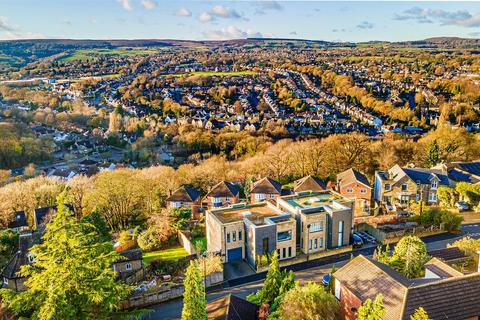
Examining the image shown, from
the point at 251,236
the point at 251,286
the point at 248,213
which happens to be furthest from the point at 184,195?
the point at 251,286

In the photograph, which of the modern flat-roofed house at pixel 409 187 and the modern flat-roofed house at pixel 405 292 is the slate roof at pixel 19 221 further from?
the modern flat-roofed house at pixel 409 187

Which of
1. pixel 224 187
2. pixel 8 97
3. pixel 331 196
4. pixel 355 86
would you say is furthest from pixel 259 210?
pixel 8 97

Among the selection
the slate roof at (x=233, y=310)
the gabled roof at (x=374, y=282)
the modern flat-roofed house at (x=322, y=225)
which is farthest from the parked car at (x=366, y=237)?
the slate roof at (x=233, y=310)

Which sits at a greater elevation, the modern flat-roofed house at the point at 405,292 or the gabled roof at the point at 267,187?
the modern flat-roofed house at the point at 405,292

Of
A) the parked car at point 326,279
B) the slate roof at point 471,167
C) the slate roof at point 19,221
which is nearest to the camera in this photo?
the parked car at point 326,279

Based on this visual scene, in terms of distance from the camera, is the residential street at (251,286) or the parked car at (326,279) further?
the parked car at (326,279)

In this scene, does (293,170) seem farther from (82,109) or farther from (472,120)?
(82,109)
